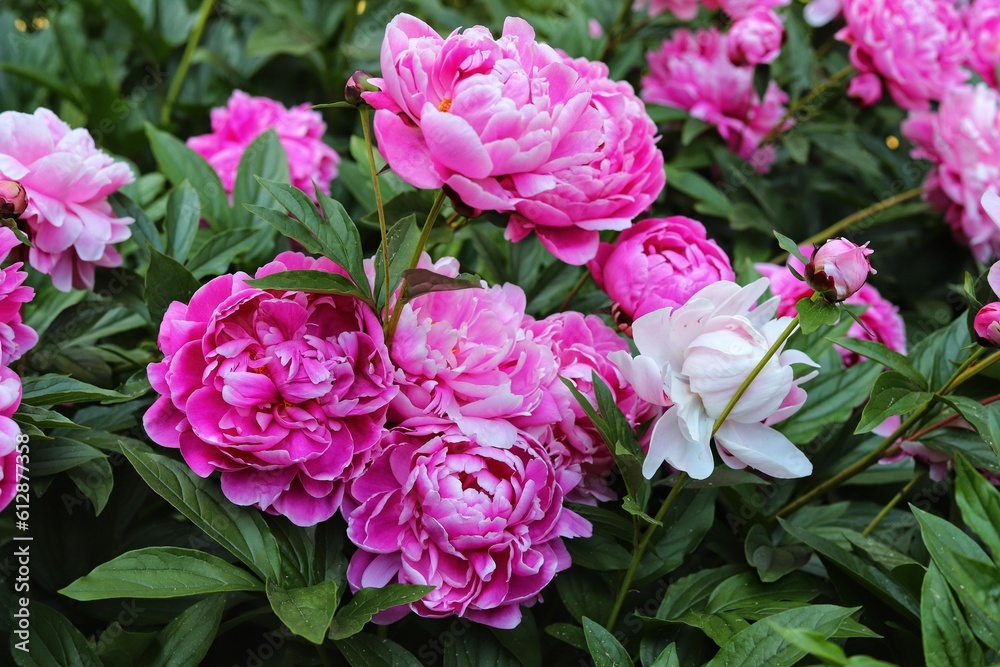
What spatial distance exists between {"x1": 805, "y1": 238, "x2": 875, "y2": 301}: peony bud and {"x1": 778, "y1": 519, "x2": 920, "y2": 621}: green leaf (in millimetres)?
260

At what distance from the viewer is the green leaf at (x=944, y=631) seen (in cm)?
64

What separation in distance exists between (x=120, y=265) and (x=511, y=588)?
53 centimetres

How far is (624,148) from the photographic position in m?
0.83

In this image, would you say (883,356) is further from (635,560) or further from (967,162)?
(967,162)

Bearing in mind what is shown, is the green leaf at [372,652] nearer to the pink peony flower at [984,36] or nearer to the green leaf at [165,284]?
the green leaf at [165,284]

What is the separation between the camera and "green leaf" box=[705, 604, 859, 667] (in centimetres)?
67

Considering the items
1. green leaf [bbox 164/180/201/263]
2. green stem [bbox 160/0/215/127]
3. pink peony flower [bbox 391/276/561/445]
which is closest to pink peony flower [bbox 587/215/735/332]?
pink peony flower [bbox 391/276/561/445]

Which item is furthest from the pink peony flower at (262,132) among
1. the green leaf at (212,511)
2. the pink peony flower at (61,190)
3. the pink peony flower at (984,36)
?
the pink peony flower at (984,36)

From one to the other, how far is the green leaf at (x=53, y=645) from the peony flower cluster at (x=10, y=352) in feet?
0.46

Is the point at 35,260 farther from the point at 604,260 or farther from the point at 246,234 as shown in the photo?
the point at 604,260

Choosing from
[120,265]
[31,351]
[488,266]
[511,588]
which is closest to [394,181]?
[488,266]

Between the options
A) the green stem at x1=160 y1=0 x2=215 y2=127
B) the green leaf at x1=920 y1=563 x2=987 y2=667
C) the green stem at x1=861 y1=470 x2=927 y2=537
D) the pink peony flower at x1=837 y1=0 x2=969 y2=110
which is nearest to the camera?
the green leaf at x1=920 y1=563 x2=987 y2=667

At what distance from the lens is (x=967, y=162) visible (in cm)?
131

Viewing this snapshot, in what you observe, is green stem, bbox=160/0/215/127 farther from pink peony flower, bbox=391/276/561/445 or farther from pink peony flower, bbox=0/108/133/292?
pink peony flower, bbox=391/276/561/445
